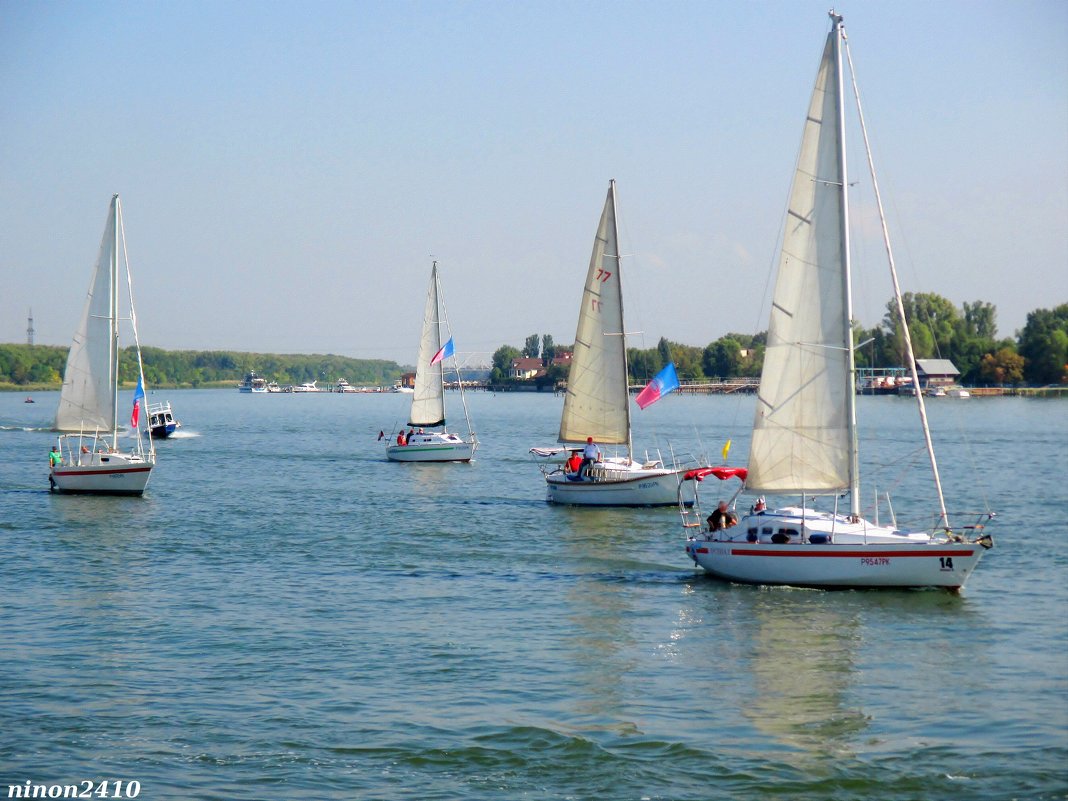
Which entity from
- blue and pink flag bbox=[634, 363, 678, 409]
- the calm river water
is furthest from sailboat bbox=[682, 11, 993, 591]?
blue and pink flag bbox=[634, 363, 678, 409]

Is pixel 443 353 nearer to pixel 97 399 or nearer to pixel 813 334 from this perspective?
pixel 97 399

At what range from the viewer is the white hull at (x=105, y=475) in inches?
2090

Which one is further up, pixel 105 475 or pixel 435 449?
pixel 435 449

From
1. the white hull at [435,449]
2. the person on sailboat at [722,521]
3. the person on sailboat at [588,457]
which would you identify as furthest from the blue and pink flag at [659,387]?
the white hull at [435,449]

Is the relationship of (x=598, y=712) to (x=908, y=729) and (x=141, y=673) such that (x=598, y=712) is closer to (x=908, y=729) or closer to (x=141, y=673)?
→ (x=908, y=729)

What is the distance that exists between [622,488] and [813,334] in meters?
18.7

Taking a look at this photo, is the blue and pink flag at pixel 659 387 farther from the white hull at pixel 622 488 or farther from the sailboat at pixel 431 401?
the sailboat at pixel 431 401

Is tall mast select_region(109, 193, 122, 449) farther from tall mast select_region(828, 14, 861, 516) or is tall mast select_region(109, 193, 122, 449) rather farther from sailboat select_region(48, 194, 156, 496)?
tall mast select_region(828, 14, 861, 516)

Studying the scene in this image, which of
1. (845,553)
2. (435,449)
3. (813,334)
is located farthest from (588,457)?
(435,449)

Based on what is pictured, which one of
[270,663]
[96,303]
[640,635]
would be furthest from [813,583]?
[96,303]

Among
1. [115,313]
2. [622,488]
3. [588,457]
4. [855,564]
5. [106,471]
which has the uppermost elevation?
[115,313]

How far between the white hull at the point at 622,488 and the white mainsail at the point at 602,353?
8.64ft

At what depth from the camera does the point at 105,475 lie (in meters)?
53.2

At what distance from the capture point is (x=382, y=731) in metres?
20.2
